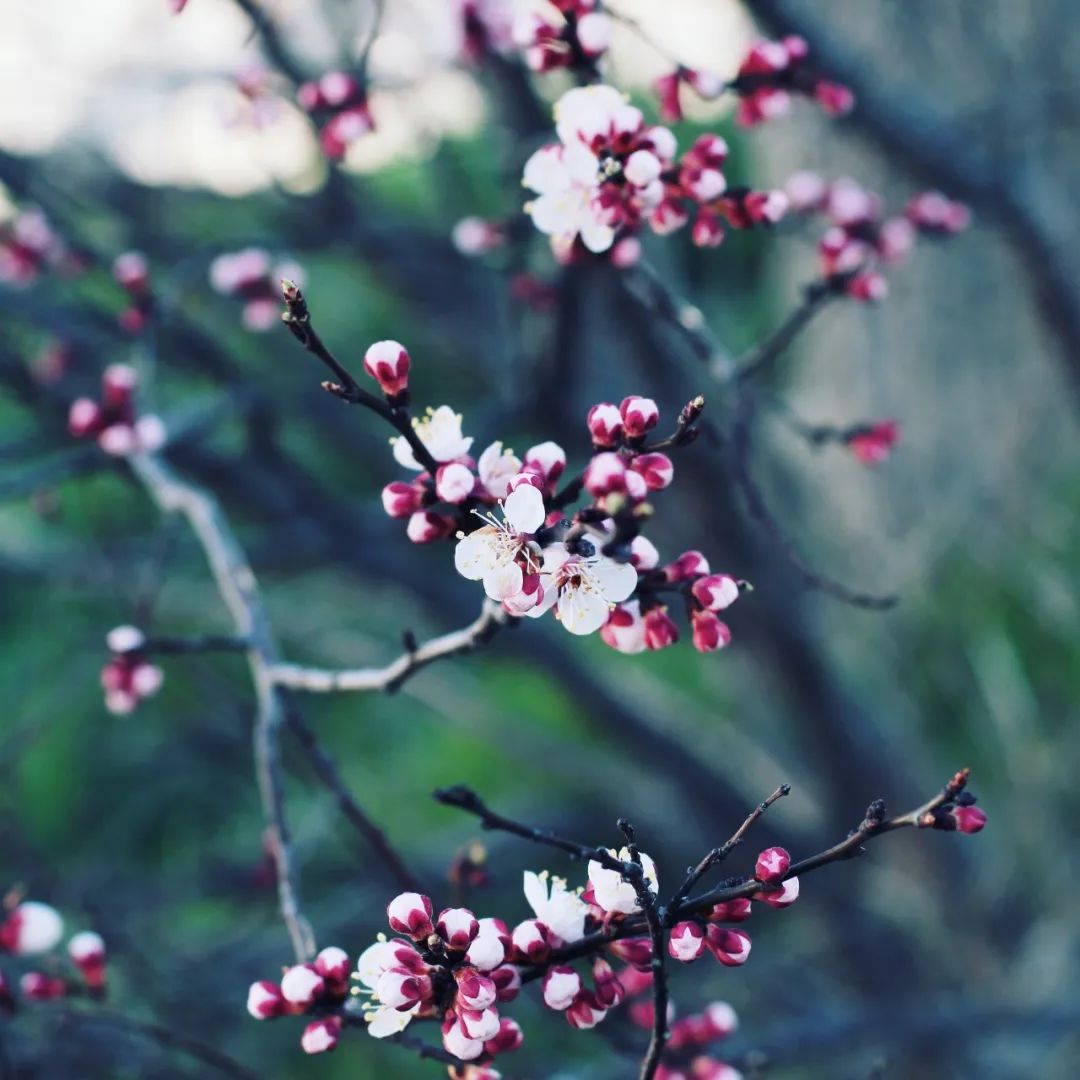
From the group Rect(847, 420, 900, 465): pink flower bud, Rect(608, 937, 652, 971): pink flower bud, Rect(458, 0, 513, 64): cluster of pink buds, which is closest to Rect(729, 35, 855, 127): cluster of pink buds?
Rect(847, 420, 900, 465): pink flower bud

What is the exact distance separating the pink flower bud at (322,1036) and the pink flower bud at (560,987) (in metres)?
0.20

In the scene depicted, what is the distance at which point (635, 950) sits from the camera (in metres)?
0.90

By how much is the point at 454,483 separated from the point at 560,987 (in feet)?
1.41

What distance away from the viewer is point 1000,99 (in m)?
3.07

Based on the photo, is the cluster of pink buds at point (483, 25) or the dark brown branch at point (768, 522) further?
the cluster of pink buds at point (483, 25)

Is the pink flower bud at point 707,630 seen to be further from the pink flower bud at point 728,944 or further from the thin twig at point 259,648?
the thin twig at point 259,648

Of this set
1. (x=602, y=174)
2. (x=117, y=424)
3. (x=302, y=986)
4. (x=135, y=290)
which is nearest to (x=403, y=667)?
(x=302, y=986)

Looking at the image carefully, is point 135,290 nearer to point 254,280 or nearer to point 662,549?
point 254,280

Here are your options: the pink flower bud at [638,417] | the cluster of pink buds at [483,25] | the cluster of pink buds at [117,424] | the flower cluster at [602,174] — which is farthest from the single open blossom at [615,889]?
the cluster of pink buds at [483,25]

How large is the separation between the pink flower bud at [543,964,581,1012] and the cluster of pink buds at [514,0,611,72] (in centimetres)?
93

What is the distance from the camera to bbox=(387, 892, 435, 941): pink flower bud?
2.76 ft

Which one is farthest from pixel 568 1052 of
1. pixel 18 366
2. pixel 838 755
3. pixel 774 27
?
pixel 774 27

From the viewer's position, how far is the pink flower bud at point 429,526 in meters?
0.92

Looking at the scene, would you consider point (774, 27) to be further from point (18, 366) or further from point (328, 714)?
point (328, 714)
